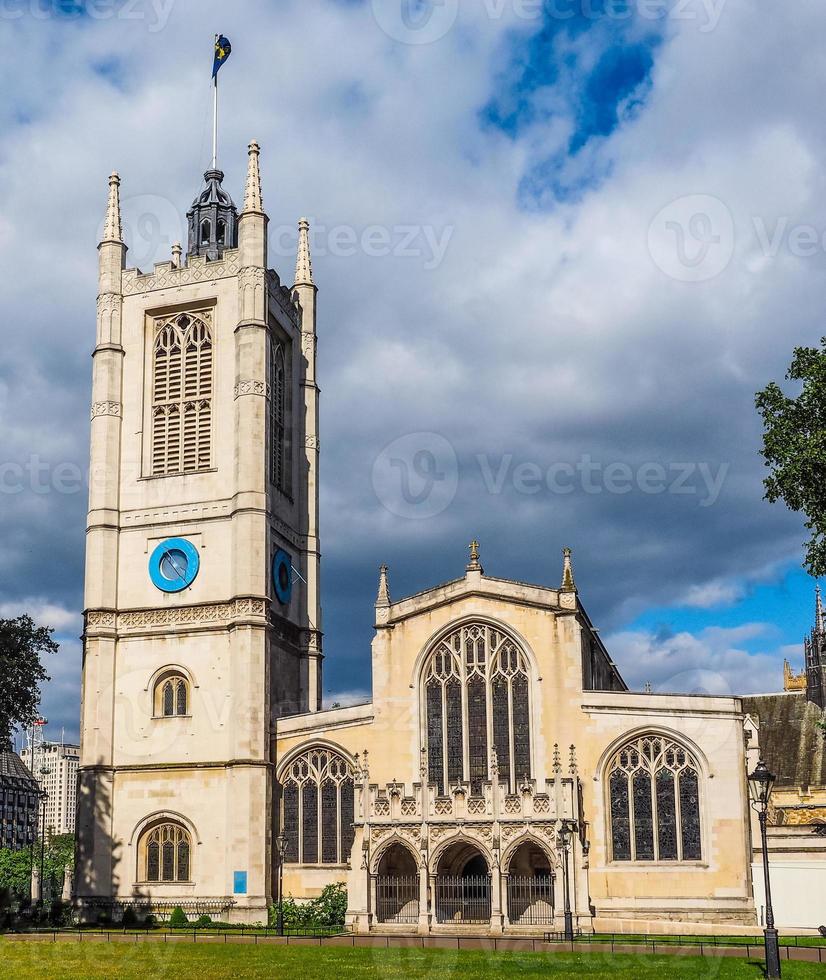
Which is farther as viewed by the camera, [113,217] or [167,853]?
[113,217]

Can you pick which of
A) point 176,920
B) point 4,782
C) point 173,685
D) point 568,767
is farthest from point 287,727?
point 4,782

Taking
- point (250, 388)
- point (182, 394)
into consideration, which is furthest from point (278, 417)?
point (182, 394)

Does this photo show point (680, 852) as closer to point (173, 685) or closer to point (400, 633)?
point (400, 633)

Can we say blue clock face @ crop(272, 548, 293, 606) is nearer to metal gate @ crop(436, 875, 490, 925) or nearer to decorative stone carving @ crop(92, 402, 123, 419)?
decorative stone carving @ crop(92, 402, 123, 419)

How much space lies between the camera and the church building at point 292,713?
44500mm

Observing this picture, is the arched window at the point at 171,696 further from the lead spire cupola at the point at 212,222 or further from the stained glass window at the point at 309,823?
the lead spire cupola at the point at 212,222

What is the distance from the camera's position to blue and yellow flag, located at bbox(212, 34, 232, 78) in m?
62.8

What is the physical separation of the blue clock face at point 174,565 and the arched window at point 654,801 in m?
20.0

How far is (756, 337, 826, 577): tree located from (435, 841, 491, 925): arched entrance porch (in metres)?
19.1

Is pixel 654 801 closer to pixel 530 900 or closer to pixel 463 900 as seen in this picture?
pixel 530 900

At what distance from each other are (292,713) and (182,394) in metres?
15.5

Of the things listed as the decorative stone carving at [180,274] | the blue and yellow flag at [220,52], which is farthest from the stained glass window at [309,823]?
the blue and yellow flag at [220,52]

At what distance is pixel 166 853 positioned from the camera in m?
50.2

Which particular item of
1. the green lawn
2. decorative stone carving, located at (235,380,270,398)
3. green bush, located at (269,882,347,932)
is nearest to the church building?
decorative stone carving, located at (235,380,270,398)
